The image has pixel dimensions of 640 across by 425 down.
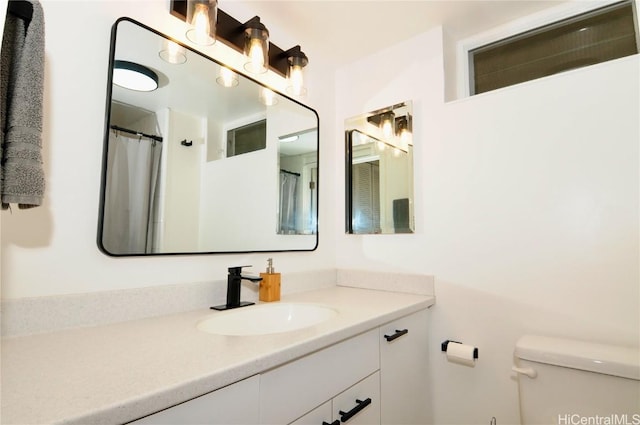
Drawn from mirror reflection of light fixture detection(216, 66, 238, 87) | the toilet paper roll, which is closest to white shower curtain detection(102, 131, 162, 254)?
mirror reflection of light fixture detection(216, 66, 238, 87)

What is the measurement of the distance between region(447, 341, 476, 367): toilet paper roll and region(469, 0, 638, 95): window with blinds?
127 cm

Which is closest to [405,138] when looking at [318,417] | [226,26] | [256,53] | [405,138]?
[405,138]

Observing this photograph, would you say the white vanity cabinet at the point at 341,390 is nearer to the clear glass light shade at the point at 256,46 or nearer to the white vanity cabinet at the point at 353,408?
the white vanity cabinet at the point at 353,408

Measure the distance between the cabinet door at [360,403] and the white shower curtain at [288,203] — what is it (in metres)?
0.81

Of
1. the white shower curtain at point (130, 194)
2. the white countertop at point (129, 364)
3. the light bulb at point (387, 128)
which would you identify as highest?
the light bulb at point (387, 128)

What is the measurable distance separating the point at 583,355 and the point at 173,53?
1798mm

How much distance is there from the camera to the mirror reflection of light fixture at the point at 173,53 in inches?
48.3

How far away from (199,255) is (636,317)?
161 cm

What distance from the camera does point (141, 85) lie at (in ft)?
3.79

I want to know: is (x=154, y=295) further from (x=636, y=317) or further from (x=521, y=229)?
(x=636, y=317)

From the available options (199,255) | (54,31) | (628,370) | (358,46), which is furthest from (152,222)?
(628,370)

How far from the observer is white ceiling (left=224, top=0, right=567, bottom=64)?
152cm

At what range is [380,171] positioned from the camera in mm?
1839

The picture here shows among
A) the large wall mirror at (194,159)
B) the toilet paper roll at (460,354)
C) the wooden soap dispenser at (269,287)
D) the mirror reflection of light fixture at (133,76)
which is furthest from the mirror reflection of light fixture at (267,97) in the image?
the toilet paper roll at (460,354)
